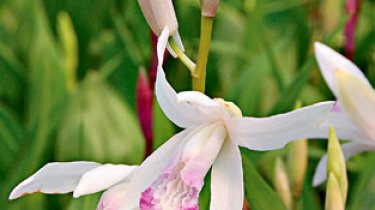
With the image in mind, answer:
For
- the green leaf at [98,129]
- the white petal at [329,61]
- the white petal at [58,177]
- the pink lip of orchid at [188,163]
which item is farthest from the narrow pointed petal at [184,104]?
the green leaf at [98,129]

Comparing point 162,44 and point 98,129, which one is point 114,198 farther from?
point 98,129

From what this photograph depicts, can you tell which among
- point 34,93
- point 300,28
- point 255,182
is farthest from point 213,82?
point 255,182

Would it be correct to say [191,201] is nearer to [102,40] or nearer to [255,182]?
[255,182]

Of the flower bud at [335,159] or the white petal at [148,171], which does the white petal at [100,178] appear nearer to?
the white petal at [148,171]

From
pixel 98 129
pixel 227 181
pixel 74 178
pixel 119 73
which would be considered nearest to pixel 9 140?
pixel 98 129

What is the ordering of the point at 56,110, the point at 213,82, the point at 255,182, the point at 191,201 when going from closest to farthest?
the point at 191,201
the point at 255,182
the point at 56,110
the point at 213,82

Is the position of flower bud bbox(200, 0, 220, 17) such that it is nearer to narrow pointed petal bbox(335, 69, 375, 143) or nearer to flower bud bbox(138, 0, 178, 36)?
flower bud bbox(138, 0, 178, 36)

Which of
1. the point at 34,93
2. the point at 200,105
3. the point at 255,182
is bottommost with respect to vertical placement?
the point at 34,93
